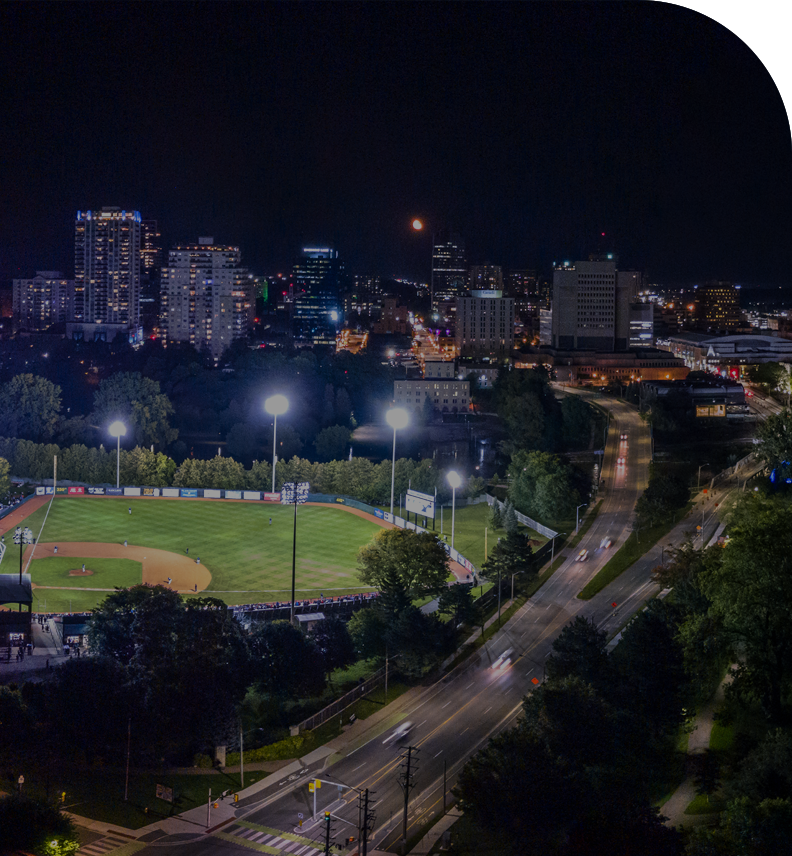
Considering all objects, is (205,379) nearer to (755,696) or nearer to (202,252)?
(202,252)

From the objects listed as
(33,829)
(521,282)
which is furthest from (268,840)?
(521,282)

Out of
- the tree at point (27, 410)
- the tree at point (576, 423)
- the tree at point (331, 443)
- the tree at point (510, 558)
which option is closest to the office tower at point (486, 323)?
the tree at point (576, 423)

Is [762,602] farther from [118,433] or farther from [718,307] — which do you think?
[718,307]

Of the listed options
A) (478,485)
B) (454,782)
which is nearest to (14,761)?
(454,782)

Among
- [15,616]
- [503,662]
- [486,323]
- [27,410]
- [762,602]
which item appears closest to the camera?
[762,602]

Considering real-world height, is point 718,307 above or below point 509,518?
above

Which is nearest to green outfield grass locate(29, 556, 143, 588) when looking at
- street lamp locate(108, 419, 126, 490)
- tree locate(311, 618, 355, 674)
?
street lamp locate(108, 419, 126, 490)

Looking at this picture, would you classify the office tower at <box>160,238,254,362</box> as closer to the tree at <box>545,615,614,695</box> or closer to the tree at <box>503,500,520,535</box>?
the tree at <box>503,500,520,535</box>

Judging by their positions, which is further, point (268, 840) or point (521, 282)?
point (521, 282)
